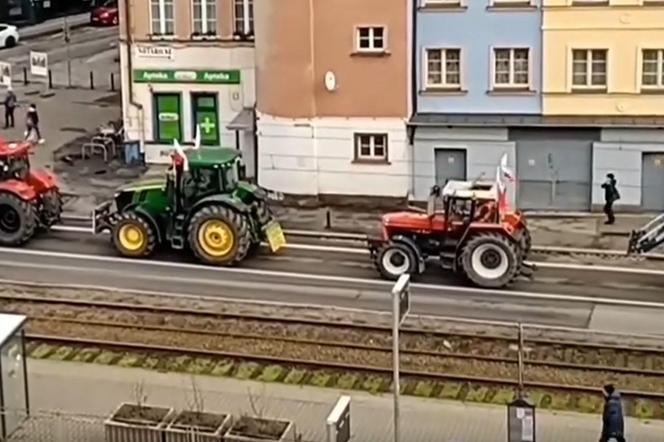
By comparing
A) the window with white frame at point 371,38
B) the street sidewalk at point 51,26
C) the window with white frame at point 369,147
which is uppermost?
the street sidewalk at point 51,26

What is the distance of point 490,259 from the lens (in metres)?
36.2

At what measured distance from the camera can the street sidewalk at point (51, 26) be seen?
76.1 metres

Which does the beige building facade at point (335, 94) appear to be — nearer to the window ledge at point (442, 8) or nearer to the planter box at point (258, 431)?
the window ledge at point (442, 8)

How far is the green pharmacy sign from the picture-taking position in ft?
161

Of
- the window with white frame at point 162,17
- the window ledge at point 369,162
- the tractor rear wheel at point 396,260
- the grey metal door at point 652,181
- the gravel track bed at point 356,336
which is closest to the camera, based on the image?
the gravel track bed at point 356,336

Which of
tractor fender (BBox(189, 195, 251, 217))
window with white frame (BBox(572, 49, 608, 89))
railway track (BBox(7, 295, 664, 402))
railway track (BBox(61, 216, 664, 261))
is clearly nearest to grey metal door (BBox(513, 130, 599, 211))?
window with white frame (BBox(572, 49, 608, 89))

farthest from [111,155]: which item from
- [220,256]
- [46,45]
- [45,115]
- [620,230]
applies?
[46,45]

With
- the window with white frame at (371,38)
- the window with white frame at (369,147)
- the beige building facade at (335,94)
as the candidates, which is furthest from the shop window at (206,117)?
the window with white frame at (371,38)

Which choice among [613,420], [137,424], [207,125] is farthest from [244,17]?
[613,420]

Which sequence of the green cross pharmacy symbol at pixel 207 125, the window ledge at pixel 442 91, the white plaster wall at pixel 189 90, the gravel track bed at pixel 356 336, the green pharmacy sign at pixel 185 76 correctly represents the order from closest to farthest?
the gravel track bed at pixel 356 336 < the window ledge at pixel 442 91 < the white plaster wall at pixel 189 90 < the green pharmacy sign at pixel 185 76 < the green cross pharmacy symbol at pixel 207 125

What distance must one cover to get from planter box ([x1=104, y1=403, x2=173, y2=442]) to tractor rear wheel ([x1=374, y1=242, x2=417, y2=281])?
447 inches

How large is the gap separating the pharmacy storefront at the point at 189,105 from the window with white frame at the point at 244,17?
3.84 feet

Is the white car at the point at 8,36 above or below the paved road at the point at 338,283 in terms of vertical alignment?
above

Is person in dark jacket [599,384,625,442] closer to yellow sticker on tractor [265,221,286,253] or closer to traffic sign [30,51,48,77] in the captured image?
yellow sticker on tractor [265,221,286,253]
